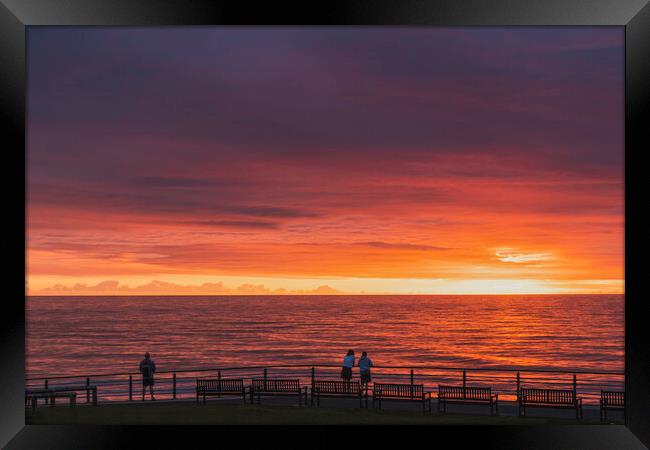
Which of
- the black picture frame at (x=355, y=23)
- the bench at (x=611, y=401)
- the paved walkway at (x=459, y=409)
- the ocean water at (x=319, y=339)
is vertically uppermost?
the black picture frame at (x=355, y=23)

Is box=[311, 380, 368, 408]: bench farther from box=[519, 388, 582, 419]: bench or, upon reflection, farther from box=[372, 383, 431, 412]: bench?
box=[519, 388, 582, 419]: bench

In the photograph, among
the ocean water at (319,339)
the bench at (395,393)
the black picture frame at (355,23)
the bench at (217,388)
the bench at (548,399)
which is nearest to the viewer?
the black picture frame at (355,23)

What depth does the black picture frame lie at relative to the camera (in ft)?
20.1

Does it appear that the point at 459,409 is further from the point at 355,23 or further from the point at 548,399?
the point at 355,23

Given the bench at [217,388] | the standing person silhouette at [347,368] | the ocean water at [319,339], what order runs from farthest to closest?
the ocean water at [319,339] < the standing person silhouette at [347,368] < the bench at [217,388]

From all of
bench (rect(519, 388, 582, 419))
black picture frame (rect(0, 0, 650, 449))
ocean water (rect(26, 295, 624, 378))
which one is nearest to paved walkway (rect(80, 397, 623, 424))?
bench (rect(519, 388, 582, 419))

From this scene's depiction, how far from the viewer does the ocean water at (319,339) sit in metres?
51.3

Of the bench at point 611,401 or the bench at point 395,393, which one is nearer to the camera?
the bench at point 611,401

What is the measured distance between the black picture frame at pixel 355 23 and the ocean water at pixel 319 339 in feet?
136

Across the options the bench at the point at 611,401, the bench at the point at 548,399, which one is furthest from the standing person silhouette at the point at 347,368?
the bench at the point at 611,401

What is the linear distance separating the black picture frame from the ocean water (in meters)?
41.5

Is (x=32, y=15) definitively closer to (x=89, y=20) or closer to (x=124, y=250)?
(x=89, y=20)

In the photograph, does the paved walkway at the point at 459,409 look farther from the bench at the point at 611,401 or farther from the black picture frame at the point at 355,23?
the black picture frame at the point at 355,23

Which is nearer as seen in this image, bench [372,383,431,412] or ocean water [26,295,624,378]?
bench [372,383,431,412]
